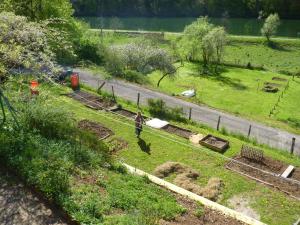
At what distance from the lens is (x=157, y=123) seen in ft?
89.9

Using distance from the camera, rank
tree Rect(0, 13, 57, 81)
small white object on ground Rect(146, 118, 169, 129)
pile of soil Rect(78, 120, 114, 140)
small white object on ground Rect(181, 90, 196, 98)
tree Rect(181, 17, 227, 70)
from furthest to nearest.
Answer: tree Rect(181, 17, 227, 70)
small white object on ground Rect(181, 90, 196, 98)
small white object on ground Rect(146, 118, 169, 129)
pile of soil Rect(78, 120, 114, 140)
tree Rect(0, 13, 57, 81)

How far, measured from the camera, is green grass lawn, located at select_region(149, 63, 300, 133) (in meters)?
→ 37.6

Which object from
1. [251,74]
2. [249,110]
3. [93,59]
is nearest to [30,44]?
[249,110]

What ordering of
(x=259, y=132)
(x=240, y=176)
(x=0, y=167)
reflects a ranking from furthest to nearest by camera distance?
(x=259, y=132) → (x=240, y=176) → (x=0, y=167)

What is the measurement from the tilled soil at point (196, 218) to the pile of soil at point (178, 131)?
11090 millimetres

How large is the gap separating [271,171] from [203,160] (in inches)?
154

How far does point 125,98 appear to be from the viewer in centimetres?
3597

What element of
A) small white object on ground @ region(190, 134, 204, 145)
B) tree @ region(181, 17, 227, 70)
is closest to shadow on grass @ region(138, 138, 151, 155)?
small white object on ground @ region(190, 134, 204, 145)

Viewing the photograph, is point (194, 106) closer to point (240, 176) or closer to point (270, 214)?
point (240, 176)

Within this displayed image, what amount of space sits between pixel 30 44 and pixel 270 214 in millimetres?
13105

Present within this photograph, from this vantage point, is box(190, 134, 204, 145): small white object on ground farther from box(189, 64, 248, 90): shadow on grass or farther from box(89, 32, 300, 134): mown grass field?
box(189, 64, 248, 90): shadow on grass

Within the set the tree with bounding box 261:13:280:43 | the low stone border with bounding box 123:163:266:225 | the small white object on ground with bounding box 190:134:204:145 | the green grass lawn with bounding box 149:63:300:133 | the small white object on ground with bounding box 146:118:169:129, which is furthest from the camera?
the tree with bounding box 261:13:280:43

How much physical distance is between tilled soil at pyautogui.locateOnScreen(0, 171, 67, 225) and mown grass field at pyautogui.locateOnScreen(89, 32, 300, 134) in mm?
25191

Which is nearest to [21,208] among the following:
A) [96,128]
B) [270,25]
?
[96,128]
